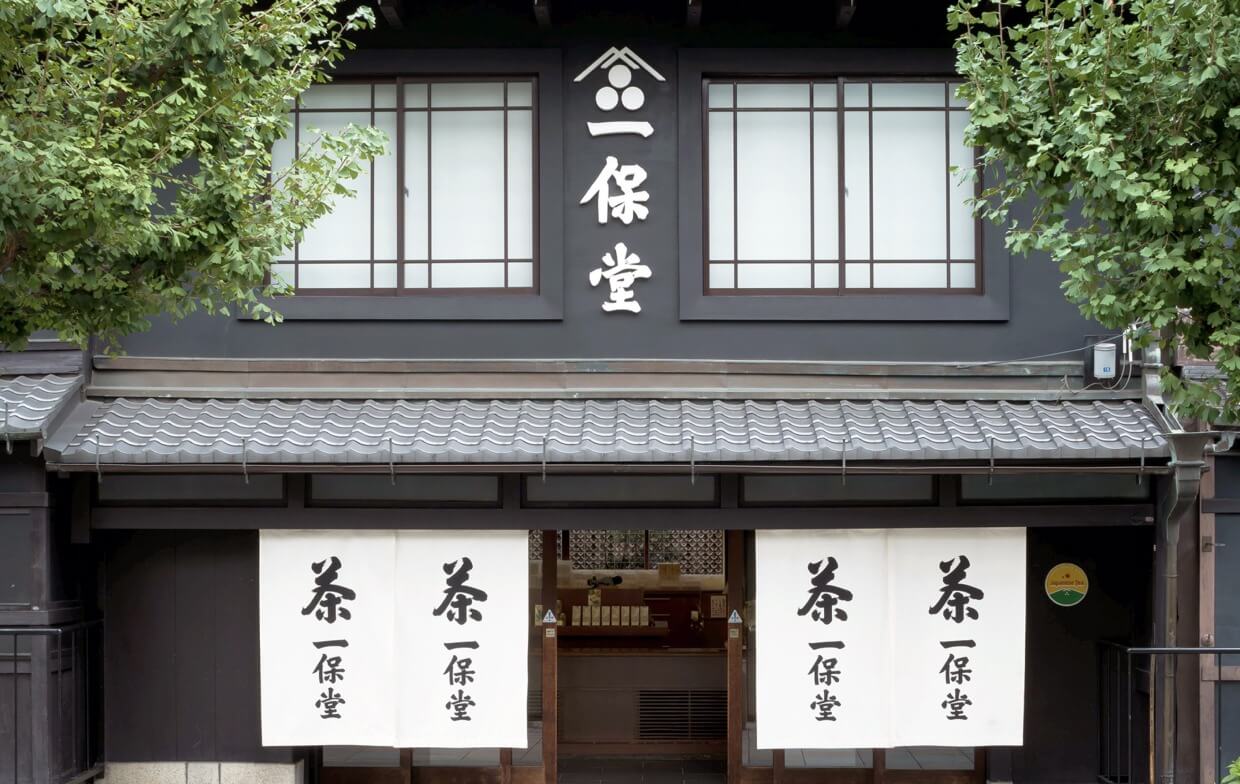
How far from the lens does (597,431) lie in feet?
31.4

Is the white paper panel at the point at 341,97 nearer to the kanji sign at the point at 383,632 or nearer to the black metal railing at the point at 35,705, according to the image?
the kanji sign at the point at 383,632

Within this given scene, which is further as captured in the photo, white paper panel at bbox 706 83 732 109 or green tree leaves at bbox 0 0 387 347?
white paper panel at bbox 706 83 732 109

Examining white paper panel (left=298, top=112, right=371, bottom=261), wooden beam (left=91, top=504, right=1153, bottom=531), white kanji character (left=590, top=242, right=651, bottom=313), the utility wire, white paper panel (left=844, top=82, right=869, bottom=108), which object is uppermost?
white paper panel (left=844, top=82, right=869, bottom=108)

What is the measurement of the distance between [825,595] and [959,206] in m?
3.71

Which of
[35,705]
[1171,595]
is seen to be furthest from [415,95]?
[1171,595]

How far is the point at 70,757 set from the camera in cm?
988

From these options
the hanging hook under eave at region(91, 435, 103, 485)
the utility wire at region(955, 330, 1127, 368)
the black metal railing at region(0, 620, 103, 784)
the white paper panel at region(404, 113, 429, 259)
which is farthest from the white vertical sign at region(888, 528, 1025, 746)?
the black metal railing at region(0, 620, 103, 784)

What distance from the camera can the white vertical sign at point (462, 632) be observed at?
10133mm

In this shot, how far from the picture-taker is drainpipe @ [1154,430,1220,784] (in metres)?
9.42

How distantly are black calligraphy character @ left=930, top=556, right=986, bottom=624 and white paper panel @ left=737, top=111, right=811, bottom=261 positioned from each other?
3.06 m

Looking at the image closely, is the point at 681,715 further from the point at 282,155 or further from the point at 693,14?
the point at 693,14

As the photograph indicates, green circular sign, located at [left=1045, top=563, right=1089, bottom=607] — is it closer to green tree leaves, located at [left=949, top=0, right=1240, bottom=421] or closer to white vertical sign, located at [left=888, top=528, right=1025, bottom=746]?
white vertical sign, located at [left=888, top=528, right=1025, bottom=746]

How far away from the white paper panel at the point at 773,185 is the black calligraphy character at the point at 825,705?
12.7 ft

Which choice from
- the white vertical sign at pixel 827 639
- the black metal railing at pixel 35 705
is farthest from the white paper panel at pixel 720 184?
the black metal railing at pixel 35 705
